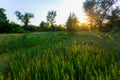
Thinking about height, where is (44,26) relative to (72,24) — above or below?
below

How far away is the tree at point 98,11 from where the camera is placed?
35728 millimetres

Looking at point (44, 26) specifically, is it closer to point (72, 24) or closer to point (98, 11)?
point (98, 11)

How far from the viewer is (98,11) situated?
119 ft

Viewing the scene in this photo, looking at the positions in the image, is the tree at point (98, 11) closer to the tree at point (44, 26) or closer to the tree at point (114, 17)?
the tree at point (114, 17)

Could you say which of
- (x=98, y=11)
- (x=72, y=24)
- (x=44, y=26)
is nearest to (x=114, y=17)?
(x=98, y=11)

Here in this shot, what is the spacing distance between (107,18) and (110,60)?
90.8 feet

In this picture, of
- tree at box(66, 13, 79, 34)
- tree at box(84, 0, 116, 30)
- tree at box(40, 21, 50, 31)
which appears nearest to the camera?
tree at box(66, 13, 79, 34)

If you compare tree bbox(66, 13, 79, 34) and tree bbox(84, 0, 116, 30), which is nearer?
tree bbox(66, 13, 79, 34)

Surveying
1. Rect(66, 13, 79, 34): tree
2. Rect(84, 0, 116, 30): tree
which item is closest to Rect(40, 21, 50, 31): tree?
Rect(84, 0, 116, 30): tree

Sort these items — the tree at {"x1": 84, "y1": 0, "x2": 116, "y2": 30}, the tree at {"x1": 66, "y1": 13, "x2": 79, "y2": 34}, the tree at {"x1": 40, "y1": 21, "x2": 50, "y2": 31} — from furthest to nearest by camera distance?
the tree at {"x1": 40, "y1": 21, "x2": 50, "y2": 31}
the tree at {"x1": 84, "y1": 0, "x2": 116, "y2": 30}
the tree at {"x1": 66, "y1": 13, "x2": 79, "y2": 34}

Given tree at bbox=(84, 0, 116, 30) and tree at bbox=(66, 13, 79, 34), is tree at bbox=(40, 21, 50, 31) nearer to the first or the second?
tree at bbox=(84, 0, 116, 30)

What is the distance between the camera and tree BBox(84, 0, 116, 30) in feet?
117

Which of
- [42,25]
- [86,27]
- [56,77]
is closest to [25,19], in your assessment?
[42,25]

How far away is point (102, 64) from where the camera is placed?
310 inches
